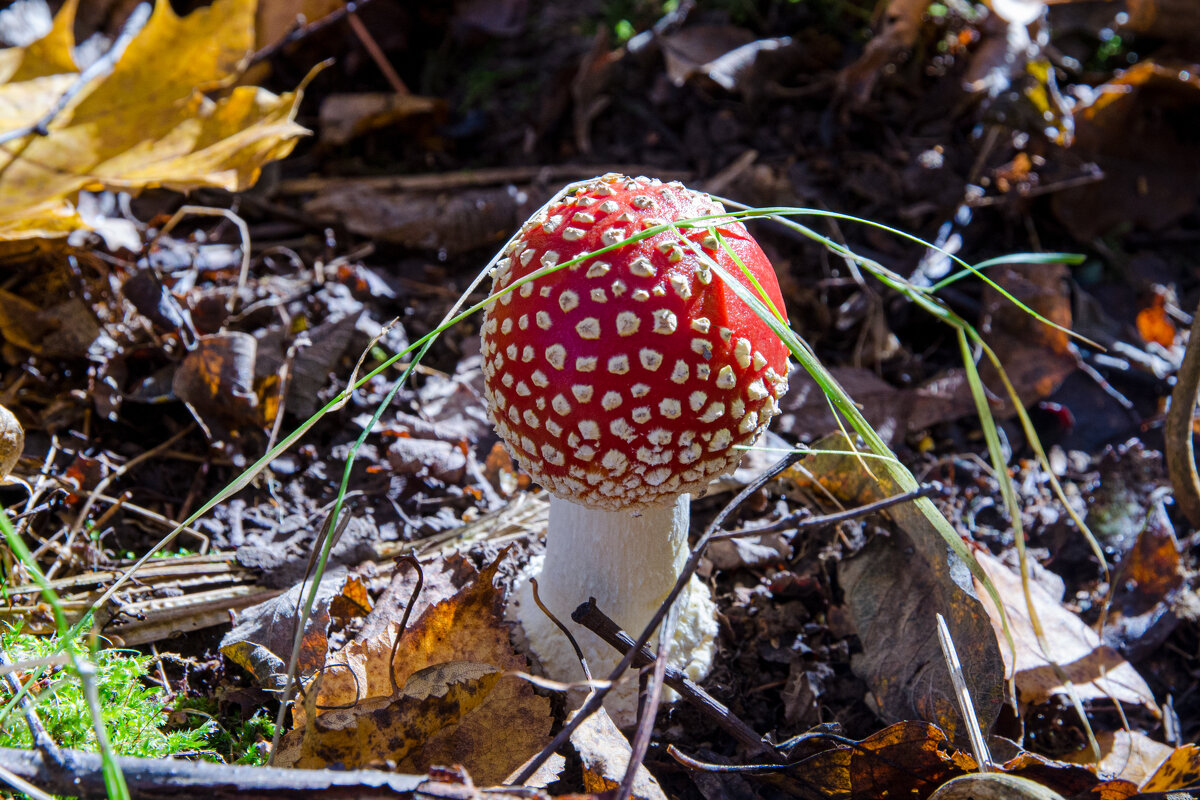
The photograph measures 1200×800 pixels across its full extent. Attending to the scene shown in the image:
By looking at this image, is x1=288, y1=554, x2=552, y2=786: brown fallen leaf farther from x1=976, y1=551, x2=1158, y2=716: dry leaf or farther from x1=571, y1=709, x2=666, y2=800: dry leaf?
x1=976, y1=551, x2=1158, y2=716: dry leaf

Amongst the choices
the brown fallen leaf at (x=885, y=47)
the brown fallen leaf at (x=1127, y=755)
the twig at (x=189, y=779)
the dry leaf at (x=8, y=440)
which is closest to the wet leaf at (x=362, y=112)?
the brown fallen leaf at (x=885, y=47)

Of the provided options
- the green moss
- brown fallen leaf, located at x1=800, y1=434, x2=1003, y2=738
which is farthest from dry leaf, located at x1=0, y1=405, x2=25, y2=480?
brown fallen leaf, located at x1=800, y1=434, x2=1003, y2=738

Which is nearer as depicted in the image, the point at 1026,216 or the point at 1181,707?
the point at 1181,707

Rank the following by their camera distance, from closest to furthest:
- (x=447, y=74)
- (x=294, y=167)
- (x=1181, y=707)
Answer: (x=1181, y=707) < (x=294, y=167) < (x=447, y=74)

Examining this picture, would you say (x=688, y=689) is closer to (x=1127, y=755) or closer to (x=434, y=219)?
(x=1127, y=755)

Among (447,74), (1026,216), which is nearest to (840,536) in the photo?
(1026,216)

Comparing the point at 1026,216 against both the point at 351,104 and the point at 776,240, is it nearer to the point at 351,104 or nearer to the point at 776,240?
the point at 776,240

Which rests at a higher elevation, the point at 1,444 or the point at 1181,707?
the point at 1,444
